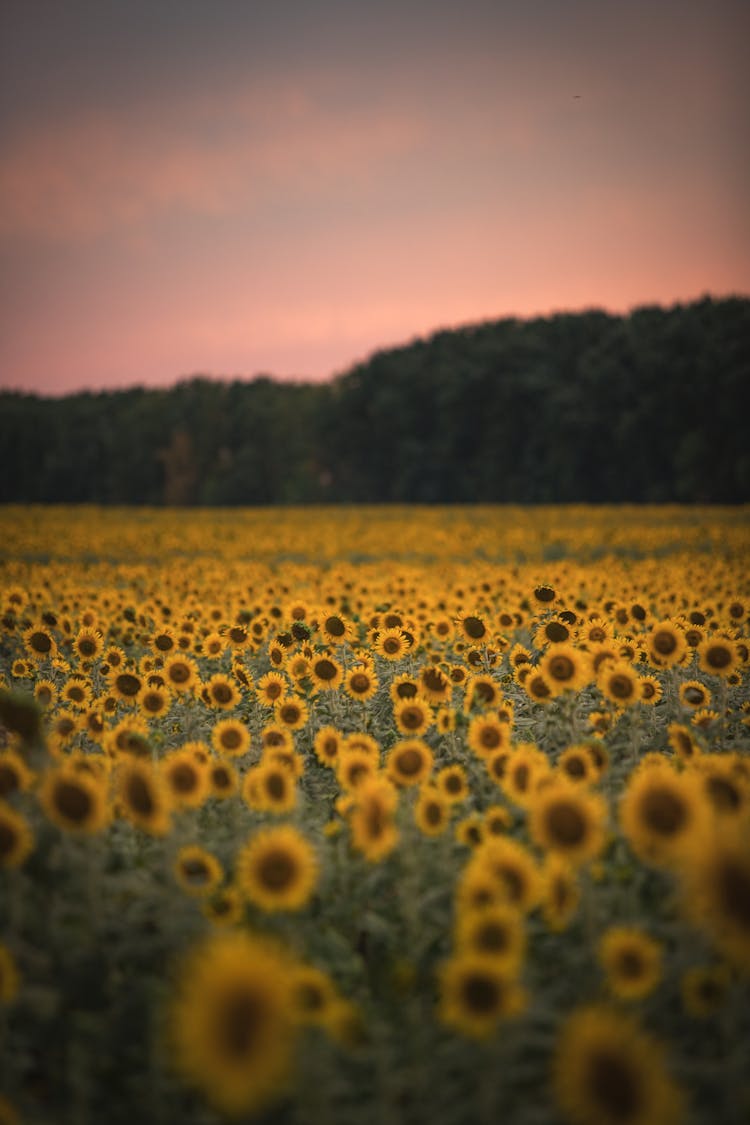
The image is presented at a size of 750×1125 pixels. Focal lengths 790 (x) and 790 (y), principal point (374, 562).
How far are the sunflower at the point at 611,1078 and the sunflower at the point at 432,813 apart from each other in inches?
61.9

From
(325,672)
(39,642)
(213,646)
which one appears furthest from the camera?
(213,646)

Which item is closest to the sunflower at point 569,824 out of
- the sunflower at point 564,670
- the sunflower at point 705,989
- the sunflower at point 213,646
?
the sunflower at point 705,989

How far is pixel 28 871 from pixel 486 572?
11.4 metres

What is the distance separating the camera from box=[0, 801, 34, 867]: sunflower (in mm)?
3154

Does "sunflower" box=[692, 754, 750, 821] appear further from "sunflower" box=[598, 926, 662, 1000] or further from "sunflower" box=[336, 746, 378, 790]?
"sunflower" box=[336, 746, 378, 790]

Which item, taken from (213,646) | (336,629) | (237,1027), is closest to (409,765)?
(237,1027)

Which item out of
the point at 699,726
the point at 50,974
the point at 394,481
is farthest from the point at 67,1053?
the point at 394,481

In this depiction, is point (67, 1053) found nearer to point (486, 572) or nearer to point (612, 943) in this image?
point (612, 943)

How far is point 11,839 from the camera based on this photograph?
3188 mm

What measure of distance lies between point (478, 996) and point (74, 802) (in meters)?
1.84

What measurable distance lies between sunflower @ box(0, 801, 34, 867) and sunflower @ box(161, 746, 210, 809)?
75 cm

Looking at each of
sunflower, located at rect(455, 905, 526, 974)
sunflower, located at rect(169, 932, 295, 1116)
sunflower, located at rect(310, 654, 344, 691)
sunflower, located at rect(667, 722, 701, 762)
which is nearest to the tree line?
sunflower, located at rect(310, 654, 344, 691)

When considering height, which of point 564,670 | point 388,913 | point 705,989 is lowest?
point 388,913

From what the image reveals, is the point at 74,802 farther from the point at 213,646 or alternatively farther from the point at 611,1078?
the point at 213,646
